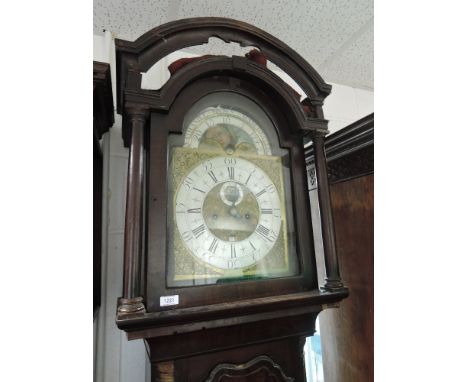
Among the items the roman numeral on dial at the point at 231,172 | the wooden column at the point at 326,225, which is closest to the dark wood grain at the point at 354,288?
the wooden column at the point at 326,225

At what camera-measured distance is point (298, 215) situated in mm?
688

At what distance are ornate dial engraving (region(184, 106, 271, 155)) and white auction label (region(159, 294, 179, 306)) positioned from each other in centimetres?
31

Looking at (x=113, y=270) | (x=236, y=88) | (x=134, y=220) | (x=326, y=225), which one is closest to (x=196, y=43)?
(x=236, y=88)

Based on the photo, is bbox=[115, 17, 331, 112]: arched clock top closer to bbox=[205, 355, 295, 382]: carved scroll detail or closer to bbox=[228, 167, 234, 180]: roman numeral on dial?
bbox=[228, 167, 234, 180]: roman numeral on dial

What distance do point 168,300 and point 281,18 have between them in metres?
0.93

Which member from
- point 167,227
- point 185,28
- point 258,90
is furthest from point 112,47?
point 167,227

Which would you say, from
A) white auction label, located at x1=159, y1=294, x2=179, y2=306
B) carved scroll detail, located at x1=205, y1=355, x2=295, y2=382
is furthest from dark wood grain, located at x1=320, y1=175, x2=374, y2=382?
white auction label, located at x1=159, y1=294, x2=179, y2=306

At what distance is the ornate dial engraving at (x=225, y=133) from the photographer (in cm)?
65

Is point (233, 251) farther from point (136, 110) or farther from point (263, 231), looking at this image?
point (136, 110)

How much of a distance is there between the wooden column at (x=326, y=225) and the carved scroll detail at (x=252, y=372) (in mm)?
208

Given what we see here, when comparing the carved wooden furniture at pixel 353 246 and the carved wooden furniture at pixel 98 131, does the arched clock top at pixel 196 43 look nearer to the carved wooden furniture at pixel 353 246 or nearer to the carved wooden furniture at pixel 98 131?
the carved wooden furniture at pixel 98 131

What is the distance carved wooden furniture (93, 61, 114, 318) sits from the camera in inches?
24.6

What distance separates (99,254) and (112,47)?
2.20ft

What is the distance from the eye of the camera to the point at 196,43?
0.65 metres
